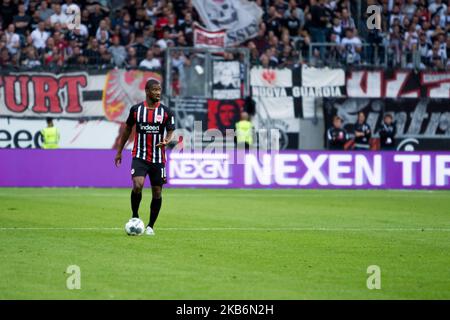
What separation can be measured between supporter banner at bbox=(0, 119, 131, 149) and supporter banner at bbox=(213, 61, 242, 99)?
10.8 ft

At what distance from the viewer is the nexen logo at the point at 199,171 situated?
95.5 feet

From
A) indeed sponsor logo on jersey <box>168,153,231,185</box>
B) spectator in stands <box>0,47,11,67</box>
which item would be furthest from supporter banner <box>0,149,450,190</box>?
spectator in stands <box>0,47,11,67</box>

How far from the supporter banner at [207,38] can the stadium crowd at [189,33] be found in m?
0.74

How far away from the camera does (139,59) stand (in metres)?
32.6

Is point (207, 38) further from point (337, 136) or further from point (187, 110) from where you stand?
point (337, 136)

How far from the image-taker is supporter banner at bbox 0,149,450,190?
28.9 metres

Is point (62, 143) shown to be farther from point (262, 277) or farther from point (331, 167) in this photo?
point (262, 277)

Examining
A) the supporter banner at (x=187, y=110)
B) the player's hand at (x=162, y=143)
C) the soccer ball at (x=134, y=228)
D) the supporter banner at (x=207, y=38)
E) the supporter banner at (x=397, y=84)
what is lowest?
the soccer ball at (x=134, y=228)

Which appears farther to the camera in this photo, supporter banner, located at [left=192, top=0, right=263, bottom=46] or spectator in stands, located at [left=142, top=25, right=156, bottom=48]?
supporter banner, located at [left=192, top=0, right=263, bottom=46]

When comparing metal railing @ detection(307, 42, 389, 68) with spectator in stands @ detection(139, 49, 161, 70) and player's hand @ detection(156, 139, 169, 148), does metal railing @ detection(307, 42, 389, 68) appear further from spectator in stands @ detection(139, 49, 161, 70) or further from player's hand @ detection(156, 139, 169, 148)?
player's hand @ detection(156, 139, 169, 148)

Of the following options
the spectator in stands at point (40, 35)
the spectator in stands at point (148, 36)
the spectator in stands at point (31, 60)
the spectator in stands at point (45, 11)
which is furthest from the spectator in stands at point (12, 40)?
the spectator in stands at point (148, 36)

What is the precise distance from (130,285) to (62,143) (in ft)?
74.5

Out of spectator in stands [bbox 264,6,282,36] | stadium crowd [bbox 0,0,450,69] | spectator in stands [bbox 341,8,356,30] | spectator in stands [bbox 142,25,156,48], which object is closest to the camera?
stadium crowd [bbox 0,0,450,69]

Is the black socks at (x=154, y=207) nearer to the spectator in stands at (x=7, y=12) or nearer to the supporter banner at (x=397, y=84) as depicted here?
the spectator in stands at (x=7, y=12)
